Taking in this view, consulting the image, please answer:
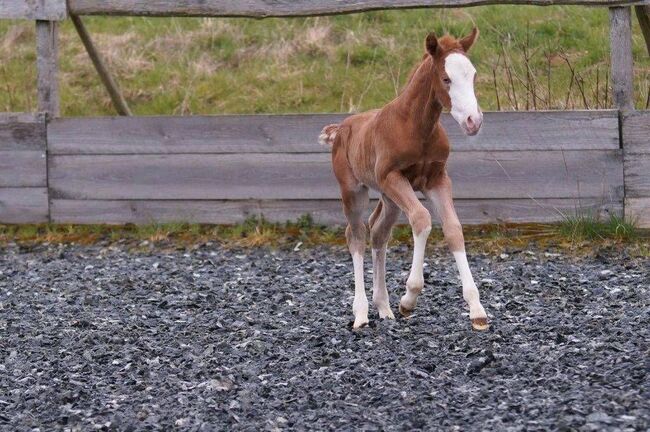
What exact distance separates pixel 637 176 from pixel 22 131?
5.24m

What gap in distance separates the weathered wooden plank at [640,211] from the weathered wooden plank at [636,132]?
0.38m

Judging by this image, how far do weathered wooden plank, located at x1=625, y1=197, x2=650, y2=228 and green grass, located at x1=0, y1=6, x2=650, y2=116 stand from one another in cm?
231

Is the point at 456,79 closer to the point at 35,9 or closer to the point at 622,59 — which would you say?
the point at 622,59

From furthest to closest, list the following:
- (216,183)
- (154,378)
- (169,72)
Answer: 1. (169,72)
2. (216,183)
3. (154,378)

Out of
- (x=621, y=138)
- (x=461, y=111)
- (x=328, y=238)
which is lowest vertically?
(x=328, y=238)

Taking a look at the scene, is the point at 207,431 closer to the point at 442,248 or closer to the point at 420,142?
the point at 420,142

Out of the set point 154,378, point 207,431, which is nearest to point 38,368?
point 154,378

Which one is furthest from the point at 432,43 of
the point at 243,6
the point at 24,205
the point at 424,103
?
the point at 24,205

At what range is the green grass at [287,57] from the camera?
1257cm

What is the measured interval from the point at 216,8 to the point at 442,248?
2748 millimetres

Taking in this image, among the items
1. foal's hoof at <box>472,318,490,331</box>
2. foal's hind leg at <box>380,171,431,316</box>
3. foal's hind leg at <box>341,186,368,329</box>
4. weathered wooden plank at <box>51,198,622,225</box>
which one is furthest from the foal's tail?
weathered wooden plank at <box>51,198,622,225</box>

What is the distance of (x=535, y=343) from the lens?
6.58 metres

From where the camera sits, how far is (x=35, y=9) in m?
10.2

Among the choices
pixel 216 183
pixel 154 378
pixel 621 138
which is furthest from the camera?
pixel 216 183
